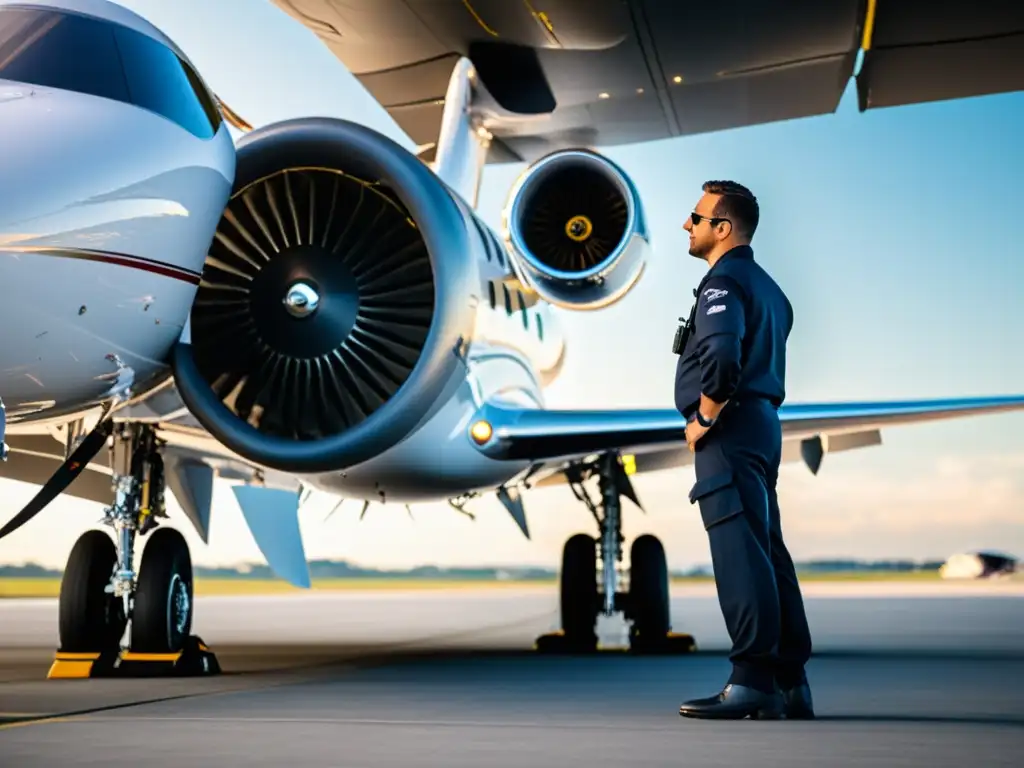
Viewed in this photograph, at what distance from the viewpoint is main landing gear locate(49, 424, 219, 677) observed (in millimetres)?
9625

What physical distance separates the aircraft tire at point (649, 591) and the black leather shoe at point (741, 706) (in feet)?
23.9

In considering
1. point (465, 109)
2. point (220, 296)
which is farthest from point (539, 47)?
point (220, 296)

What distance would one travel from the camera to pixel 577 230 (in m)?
13.4

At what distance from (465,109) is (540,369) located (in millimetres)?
2885

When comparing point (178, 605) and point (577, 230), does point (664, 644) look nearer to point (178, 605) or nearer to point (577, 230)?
point (577, 230)

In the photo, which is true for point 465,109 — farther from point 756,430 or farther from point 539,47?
point 756,430

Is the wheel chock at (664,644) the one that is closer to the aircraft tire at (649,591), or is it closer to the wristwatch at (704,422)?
the aircraft tire at (649,591)

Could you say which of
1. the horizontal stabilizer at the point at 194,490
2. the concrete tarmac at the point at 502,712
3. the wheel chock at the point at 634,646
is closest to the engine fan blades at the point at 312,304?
the concrete tarmac at the point at 502,712

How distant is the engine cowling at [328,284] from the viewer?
9695mm

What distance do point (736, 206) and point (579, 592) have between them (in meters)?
8.53

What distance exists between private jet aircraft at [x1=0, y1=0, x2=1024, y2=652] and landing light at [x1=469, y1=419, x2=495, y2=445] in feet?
0.06

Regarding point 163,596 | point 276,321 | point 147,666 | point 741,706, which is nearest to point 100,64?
point 276,321

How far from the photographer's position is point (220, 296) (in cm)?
1000

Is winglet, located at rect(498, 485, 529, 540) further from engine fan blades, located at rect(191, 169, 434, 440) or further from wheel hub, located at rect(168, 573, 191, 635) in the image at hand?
wheel hub, located at rect(168, 573, 191, 635)
